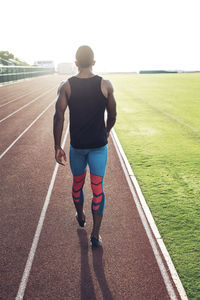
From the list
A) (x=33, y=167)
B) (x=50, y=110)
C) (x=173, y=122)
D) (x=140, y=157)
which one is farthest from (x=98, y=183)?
(x=50, y=110)

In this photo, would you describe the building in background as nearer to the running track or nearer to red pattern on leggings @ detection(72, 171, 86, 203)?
the running track

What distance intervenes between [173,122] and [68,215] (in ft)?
30.8

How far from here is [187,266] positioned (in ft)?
11.4

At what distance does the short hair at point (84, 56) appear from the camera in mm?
3080

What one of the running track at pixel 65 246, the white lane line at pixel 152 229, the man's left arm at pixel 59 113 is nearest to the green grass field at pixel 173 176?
the white lane line at pixel 152 229

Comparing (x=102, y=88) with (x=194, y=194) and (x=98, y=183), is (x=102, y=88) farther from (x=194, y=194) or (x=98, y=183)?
(x=194, y=194)

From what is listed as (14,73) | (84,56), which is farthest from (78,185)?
(14,73)

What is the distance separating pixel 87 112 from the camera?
309cm

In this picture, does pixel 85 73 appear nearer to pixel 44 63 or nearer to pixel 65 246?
pixel 65 246

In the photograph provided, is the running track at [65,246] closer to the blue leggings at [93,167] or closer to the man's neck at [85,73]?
the blue leggings at [93,167]

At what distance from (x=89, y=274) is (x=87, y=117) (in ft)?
6.27

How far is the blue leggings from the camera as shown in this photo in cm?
334

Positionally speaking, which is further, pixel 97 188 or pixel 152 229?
pixel 152 229

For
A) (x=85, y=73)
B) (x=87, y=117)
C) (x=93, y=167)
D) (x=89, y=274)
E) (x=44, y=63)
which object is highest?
(x=44, y=63)
